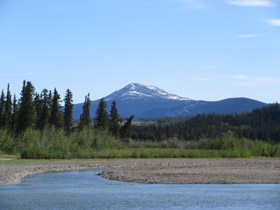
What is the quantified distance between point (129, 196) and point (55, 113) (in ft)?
279

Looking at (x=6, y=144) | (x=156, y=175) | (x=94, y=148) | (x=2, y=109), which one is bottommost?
(x=156, y=175)

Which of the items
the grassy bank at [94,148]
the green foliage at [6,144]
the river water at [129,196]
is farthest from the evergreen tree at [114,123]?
the river water at [129,196]

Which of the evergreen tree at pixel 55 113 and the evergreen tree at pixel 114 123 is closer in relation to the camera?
the evergreen tree at pixel 55 113

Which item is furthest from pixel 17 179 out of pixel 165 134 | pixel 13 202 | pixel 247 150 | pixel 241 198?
pixel 165 134

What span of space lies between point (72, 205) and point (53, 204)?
3.86ft

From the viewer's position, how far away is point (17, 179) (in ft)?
138

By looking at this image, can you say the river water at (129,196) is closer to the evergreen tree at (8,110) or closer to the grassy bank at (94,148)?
the grassy bank at (94,148)

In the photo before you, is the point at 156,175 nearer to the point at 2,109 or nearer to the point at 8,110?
the point at 8,110

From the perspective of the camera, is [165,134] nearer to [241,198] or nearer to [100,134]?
[100,134]

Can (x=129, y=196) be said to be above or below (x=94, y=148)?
below

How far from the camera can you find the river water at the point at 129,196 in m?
28.5

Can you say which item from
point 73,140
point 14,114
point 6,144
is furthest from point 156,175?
point 14,114

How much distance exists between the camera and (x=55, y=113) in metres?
115

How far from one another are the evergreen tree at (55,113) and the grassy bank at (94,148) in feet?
98.4
